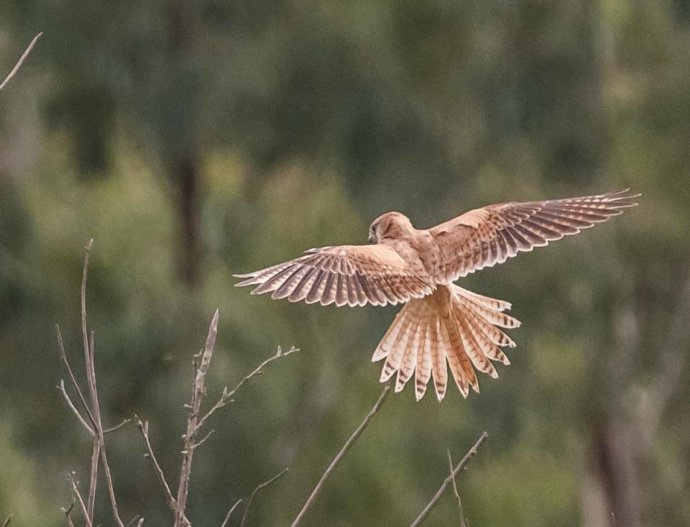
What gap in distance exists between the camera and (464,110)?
12906 millimetres

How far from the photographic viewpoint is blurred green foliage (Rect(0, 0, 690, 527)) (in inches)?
465

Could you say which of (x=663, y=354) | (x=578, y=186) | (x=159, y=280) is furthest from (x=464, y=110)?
(x=663, y=354)

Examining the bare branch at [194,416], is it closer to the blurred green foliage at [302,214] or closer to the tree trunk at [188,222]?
the blurred green foliage at [302,214]

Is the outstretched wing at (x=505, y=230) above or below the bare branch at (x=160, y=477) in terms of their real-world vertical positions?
above

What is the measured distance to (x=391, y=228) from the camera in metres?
5.77

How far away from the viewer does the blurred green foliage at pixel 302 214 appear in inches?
465

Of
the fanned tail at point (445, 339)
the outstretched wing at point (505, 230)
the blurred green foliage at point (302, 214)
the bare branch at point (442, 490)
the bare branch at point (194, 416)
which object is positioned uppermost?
the blurred green foliage at point (302, 214)

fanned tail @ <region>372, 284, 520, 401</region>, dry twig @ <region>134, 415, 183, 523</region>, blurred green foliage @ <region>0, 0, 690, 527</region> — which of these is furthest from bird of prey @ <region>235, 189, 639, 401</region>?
blurred green foliage @ <region>0, 0, 690, 527</region>

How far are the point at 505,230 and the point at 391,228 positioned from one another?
378mm

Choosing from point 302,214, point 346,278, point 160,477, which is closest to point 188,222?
point 302,214

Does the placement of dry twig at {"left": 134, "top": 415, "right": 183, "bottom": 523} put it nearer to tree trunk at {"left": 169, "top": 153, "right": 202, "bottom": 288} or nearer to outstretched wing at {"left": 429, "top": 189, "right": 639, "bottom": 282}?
outstretched wing at {"left": 429, "top": 189, "right": 639, "bottom": 282}

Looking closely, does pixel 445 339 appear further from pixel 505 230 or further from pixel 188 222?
pixel 188 222

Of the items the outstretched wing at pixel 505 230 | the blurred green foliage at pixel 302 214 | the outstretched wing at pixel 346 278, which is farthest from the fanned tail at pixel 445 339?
the blurred green foliage at pixel 302 214

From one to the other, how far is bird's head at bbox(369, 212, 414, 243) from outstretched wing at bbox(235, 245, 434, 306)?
32cm
